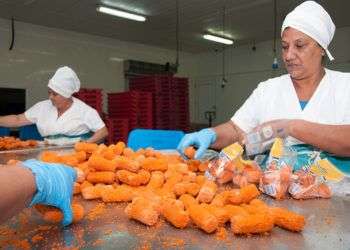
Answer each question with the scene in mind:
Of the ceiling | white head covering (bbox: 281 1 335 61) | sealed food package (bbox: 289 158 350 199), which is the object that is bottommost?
sealed food package (bbox: 289 158 350 199)

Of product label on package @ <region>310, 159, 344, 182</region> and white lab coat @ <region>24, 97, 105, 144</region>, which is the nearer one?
product label on package @ <region>310, 159, 344, 182</region>

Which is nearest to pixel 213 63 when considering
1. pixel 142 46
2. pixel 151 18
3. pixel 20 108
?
pixel 142 46

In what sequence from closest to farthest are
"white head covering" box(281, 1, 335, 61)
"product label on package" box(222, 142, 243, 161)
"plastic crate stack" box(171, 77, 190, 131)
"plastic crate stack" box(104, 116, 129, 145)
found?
"product label on package" box(222, 142, 243, 161)
"white head covering" box(281, 1, 335, 61)
"plastic crate stack" box(104, 116, 129, 145)
"plastic crate stack" box(171, 77, 190, 131)

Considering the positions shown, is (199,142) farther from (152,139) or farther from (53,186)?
(152,139)

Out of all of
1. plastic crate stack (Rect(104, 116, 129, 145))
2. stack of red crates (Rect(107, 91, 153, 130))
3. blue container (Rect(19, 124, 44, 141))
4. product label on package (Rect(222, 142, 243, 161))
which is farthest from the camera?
stack of red crates (Rect(107, 91, 153, 130))

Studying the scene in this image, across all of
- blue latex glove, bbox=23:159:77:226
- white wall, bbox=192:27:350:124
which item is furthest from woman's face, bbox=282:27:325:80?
white wall, bbox=192:27:350:124

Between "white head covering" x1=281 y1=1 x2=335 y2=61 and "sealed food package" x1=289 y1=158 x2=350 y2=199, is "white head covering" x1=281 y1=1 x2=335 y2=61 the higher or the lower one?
the higher one

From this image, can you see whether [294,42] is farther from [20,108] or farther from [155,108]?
[20,108]

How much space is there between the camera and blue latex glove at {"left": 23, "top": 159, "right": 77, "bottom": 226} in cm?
78

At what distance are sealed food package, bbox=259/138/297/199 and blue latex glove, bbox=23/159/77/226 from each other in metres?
0.67

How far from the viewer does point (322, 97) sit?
1594 mm

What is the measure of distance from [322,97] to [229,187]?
26.3 inches

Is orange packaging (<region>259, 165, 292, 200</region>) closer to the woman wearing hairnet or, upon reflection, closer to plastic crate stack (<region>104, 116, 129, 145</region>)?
the woman wearing hairnet

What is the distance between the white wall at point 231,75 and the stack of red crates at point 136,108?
3.65 metres
